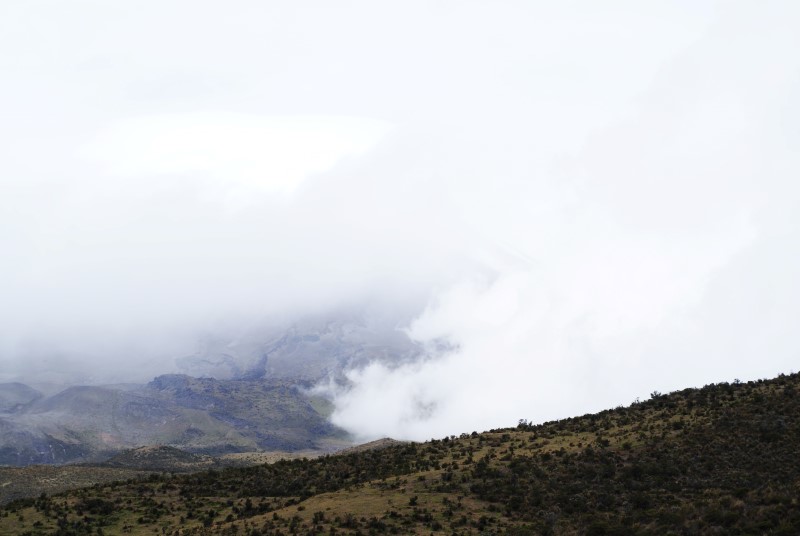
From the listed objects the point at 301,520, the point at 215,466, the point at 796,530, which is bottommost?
the point at 796,530

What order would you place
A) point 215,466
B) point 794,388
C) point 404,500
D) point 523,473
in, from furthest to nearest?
point 215,466 < point 794,388 < point 523,473 < point 404,500

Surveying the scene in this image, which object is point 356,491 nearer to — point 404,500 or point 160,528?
point 404,500

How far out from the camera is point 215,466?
592 ft

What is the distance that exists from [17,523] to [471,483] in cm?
4295

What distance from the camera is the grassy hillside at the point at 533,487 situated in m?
53.4

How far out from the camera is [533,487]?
2462 inches

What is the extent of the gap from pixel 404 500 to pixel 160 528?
22774 mm

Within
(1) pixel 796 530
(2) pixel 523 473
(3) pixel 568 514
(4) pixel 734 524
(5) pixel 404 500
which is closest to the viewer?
(1) pixel 796 530

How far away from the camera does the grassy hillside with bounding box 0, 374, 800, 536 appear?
175 feet

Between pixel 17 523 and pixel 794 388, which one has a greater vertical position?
pixel 794 388

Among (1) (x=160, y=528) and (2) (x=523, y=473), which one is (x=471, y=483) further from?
(1) (x=160, y=528)

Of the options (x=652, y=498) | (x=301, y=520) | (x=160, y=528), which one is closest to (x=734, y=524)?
(x=652, y=498)

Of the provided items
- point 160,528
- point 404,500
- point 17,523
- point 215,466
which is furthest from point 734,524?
point 215,466

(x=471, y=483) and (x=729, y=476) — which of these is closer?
(x=729, y=476)
